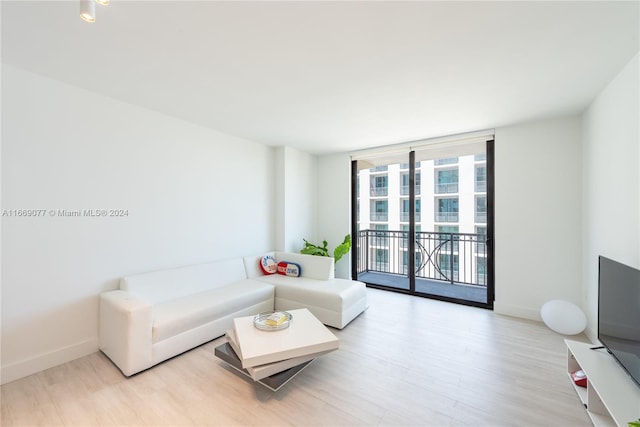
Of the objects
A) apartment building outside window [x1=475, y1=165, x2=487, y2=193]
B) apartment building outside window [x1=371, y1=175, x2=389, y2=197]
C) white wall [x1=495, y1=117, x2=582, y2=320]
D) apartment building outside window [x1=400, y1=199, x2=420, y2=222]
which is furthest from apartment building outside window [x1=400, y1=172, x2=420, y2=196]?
white wall [x1=495, y1=117, x2=582, y2=320]

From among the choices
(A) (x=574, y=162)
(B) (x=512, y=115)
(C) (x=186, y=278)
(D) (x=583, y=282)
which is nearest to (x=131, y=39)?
(C) (x=186, y=278)

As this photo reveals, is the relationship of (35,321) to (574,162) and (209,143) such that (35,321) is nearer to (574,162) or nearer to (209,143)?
(209,143)

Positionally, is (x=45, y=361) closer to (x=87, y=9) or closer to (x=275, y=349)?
(x=275, y=349)

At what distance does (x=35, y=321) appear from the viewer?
2.12 m

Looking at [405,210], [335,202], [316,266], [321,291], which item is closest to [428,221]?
[405,210]

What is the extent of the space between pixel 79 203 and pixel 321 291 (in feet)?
8.48

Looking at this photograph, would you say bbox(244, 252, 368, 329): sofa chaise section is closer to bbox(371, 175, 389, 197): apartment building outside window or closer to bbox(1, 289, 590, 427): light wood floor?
bbox(1, 289, 590, 427): light wood floor

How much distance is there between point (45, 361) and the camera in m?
2.15

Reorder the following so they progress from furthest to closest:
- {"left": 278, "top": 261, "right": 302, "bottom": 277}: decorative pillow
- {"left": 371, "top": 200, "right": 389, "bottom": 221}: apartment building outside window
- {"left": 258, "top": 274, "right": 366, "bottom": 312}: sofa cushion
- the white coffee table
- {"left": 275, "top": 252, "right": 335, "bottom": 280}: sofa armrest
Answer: {"left": 371, "top": 200, "right": 389, "bottom": 221}: apartment building outside window, {"left": 278, "top": 261, "right": 302, "bottom": 277}: decorative pillow, {"left": 275, "top": 252, "right": 335, "bottom": 280}: sofa armrest, {"left": 258, "top": 274, "right": 366, "bottom": 312}: sofa cushion, the white coffee table

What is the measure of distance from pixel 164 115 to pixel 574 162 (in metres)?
4.88

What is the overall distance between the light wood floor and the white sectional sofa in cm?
17

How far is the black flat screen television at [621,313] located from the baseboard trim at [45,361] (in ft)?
13.5

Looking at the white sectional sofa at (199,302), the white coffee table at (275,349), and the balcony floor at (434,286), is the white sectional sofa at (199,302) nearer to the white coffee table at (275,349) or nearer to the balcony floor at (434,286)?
the white coffee table at (275,349)

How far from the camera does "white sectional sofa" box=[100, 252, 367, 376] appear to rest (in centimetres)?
209
